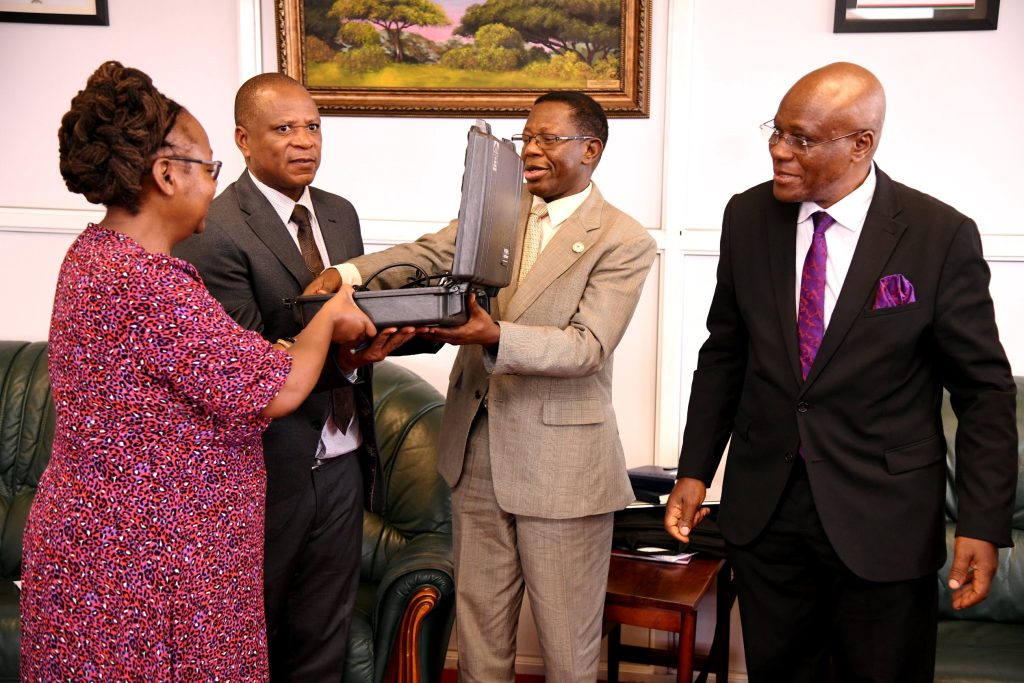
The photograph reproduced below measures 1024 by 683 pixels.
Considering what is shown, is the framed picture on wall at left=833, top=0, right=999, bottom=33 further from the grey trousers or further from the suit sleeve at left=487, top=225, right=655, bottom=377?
the grey trousers

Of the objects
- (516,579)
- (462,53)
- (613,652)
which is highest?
(462,53)

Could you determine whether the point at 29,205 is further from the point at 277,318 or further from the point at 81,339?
the point at 81,339

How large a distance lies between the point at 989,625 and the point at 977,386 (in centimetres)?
121

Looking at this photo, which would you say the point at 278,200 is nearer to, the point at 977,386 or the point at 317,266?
the point at 317,266

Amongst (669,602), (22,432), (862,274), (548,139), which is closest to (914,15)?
(548,139)

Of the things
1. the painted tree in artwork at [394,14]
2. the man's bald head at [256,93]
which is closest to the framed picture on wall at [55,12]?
the painted tree in artwork at [394,14]

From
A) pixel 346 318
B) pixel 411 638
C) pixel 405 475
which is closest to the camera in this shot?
pixel 346 318

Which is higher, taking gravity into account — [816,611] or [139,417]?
[139,417]

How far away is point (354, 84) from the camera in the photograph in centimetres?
326

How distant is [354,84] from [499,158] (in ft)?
5.24

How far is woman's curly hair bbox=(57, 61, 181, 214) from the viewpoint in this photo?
1.52 metres

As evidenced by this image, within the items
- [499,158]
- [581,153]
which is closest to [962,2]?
[581,153]

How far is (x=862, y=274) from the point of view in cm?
177

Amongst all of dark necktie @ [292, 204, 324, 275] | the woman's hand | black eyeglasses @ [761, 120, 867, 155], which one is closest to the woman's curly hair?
A: the woman's hand
